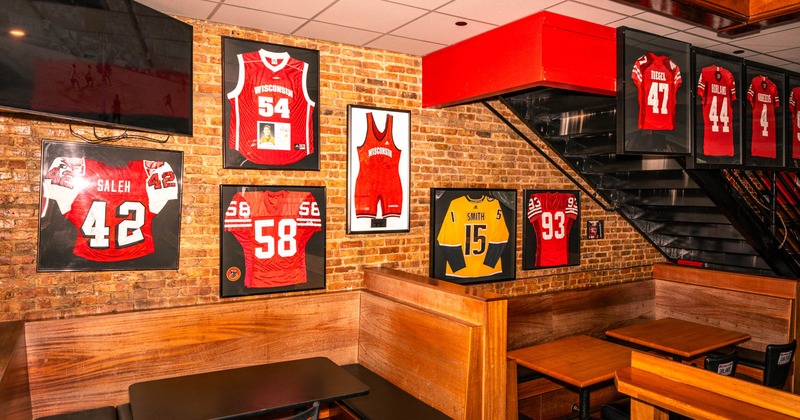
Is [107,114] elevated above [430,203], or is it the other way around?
[107,114]

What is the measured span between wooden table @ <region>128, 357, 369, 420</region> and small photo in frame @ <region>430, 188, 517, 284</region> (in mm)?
2031

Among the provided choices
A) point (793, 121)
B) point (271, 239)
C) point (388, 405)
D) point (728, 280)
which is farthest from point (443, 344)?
point (793, 121)

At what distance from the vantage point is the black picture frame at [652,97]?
163 inches

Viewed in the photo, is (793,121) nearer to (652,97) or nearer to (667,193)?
(667,193)

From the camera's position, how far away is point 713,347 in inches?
185

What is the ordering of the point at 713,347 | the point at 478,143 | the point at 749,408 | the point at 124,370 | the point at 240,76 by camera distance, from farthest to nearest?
the point at 478,143 → the point at 713,347 → the point at 240,76 → the point at 124,370 → the point at 749,408

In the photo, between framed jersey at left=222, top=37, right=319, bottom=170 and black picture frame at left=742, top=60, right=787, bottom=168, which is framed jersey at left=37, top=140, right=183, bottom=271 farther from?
black picture frame at left=742, top=60, right=787, bottom=168

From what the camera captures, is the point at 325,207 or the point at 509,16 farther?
the point at 325,207

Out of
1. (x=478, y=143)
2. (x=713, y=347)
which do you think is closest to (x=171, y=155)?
(x=478, y=143)

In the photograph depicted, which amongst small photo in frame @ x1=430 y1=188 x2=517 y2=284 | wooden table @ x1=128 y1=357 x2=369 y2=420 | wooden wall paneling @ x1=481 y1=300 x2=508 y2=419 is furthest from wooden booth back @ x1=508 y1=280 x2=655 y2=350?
wooden table @ x1=128 y1=357 x2=369 y2=420

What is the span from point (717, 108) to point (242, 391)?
183 inches

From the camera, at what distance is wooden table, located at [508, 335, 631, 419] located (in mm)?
3859

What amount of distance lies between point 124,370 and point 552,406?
156 inches

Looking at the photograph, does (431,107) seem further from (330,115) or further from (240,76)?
(240,76)
